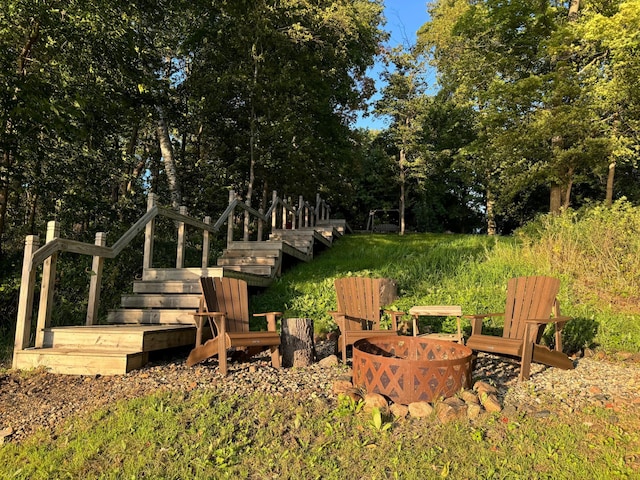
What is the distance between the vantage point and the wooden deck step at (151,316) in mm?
5297

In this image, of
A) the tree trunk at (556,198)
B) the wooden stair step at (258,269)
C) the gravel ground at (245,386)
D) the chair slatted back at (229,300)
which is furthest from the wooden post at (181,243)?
the tree trunk at (556,198)

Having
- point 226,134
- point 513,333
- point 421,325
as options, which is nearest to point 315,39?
point 226,134

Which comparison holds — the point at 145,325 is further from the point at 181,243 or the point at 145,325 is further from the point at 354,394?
the point at 354,394

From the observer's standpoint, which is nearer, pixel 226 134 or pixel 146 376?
pixel 146 376

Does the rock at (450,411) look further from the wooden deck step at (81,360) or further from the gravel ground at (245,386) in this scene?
the wooden deck step at (81,360)

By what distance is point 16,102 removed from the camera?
5.35 m

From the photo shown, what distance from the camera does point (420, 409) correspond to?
10.2 ft

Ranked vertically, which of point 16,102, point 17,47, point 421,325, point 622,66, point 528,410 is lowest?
point 528,410

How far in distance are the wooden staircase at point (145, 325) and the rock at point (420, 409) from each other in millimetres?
2598

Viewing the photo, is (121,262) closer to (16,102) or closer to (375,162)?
(16,102)

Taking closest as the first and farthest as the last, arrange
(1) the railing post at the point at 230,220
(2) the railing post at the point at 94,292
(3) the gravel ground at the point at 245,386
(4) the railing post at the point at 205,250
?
(3) the gravel ground at the point at 245,386 < (2) the railing post at the point at 94,292 < (4) the railing post at the point at 205,250 < (1) the railing post at the point at 230,220

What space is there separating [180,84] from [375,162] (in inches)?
513

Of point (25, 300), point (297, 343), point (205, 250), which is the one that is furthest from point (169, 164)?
point (297, 343)

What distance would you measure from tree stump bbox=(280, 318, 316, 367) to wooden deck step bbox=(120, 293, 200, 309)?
149 cm
